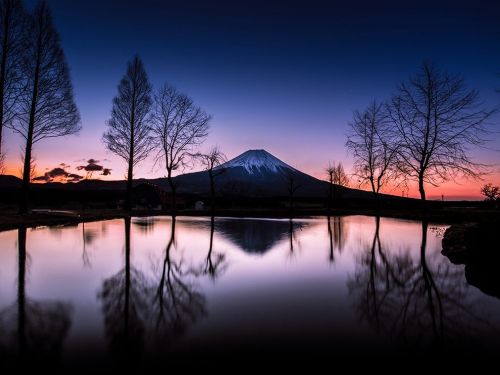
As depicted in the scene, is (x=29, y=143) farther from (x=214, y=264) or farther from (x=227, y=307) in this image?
(x=227, y=307)

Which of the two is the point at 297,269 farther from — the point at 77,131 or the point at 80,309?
the point at 77,131

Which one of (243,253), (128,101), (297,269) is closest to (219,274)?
(297,269)

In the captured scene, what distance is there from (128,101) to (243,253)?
84.1 ft

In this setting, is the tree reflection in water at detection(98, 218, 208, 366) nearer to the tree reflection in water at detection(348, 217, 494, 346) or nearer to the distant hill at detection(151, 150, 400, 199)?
the tree reflection in water at detection(348, 217, 494, 346)

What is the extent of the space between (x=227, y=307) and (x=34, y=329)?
2.19 m

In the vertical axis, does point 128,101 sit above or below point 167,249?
above

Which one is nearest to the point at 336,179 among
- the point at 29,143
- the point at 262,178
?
the point at 29,143

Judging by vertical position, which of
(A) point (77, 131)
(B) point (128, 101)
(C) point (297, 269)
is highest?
(B) point (128, 101)

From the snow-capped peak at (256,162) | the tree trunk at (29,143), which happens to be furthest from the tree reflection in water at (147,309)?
the snow-capped peak at (256,162)

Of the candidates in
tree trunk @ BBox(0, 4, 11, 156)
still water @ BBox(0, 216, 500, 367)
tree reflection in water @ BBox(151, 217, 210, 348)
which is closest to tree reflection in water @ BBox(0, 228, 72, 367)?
still water @ BBox(0, 216, 500, 367)

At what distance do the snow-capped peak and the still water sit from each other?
161 m

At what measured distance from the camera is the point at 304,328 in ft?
13.4

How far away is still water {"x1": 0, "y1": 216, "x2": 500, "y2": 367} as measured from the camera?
3535 mm

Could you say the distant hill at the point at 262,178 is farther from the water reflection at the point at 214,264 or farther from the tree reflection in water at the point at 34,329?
the tree reflection in water at the point at 34,329
